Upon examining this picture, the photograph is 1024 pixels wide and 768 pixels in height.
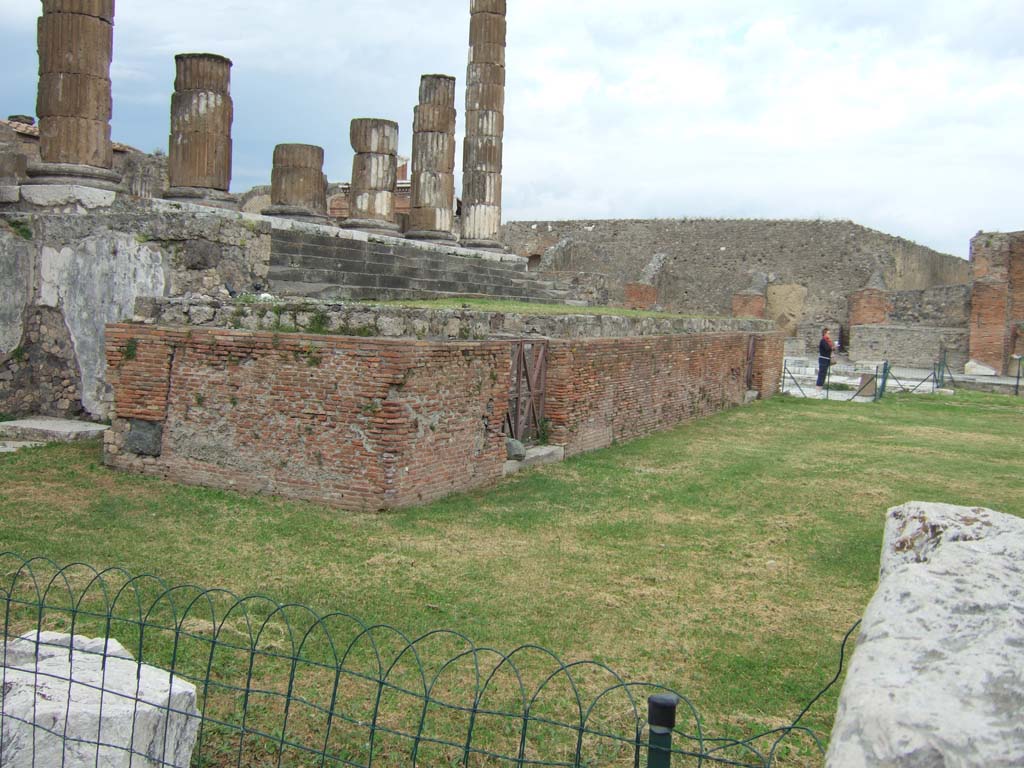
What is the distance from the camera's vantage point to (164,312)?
25.9 feet

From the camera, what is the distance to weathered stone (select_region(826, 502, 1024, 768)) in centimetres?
188

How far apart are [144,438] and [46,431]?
185 cm

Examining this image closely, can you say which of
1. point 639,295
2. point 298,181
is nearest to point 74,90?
point 298,181

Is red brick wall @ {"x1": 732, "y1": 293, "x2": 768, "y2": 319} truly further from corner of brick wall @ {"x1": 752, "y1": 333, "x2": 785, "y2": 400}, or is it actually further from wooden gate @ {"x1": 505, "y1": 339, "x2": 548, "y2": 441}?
wooden gate @ {"x1": 505, "y1": 339, "x2": 548, "y2": 441}

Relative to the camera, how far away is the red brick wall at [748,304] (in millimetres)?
30859

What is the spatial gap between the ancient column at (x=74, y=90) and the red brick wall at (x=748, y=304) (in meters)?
23.4

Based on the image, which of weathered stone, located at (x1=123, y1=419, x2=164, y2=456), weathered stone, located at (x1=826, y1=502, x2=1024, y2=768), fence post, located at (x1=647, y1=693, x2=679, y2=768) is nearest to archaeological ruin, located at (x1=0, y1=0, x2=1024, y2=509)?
weathered stone, located at (x1=123, y1=419, x2=164, y2=456)

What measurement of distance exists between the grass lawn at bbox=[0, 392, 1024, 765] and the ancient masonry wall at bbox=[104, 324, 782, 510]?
220 mm

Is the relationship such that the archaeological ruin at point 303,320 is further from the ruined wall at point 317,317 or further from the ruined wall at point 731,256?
the ruined wall at point 731,256

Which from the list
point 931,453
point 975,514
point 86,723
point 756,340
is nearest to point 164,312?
point 86,723

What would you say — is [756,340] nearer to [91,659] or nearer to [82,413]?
[82,413]

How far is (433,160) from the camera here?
58.7 feet

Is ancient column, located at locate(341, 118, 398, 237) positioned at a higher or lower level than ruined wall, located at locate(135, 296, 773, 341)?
higher

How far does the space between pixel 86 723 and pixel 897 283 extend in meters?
33.4
